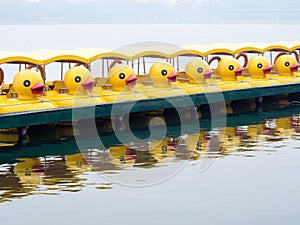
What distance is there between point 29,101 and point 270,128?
6.36 metres

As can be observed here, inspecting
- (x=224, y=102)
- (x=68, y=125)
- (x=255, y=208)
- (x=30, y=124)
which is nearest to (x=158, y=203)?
(x=255, y=208)

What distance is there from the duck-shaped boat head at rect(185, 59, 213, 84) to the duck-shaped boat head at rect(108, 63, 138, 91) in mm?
2728

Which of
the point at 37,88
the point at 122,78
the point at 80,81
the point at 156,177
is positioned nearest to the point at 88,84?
the point at 80,81

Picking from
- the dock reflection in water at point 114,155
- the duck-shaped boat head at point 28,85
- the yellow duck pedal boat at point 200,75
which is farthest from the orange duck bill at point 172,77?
the duck-shaped boat head at point 28,85

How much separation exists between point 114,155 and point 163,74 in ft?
18.9

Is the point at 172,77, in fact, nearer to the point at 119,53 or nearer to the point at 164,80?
the point at 164,80

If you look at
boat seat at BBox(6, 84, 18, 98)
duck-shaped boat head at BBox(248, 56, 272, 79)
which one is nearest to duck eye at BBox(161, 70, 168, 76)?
boat seat at BBox(6, 84, 18, 98)

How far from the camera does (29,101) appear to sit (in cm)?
2172

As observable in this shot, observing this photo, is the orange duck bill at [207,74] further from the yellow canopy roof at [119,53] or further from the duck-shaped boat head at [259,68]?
the duck-shaped boat head at [259,68]

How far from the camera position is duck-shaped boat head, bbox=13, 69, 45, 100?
2167cm

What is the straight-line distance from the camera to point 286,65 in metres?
29.6

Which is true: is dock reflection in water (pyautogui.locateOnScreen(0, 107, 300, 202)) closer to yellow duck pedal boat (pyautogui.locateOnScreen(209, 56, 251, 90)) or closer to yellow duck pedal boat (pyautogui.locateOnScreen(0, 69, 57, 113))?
yellow duck pedal boat (pyautogui.locateOnScreen(0, 69, 57, 113))

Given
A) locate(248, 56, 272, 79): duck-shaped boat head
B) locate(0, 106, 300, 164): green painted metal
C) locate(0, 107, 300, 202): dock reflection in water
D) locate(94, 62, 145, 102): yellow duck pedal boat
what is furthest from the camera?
locate(248, 56, 272, 79): duck-shaped boat head

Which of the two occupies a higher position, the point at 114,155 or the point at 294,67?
the point at 294,67
